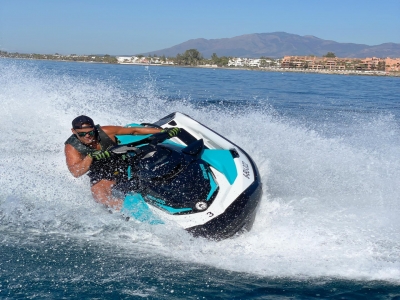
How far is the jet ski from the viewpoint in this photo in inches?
161

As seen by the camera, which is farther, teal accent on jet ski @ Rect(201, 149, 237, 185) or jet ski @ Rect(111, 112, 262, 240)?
teal accent on jet ski @ Rect(201, 149, 237, 185)

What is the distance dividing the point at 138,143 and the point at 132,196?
31.3 inches

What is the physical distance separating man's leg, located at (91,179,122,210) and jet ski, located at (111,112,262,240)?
15 centimetres

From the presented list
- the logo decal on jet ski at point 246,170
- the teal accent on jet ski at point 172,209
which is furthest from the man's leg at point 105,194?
the logo decal on jet ski at point 246,170

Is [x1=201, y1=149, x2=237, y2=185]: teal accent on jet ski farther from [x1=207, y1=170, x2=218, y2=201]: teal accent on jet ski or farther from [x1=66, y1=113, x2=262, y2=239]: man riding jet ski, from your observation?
[x1=207, y1=170, x2=218, y2=201]: teal accent on jet ski

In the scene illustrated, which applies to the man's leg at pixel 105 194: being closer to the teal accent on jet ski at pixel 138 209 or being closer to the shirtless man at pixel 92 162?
the shirtless man at pixel 92 162

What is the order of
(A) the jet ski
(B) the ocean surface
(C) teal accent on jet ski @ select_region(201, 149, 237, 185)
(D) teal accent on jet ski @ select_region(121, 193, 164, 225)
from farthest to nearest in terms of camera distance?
(C) teal accent on jet ski @ select_region(201, 149, 237, 185)
(D) teal accent on jet ski @ select_region(121, 193, 164, 225)
(A) the jet ski
(B) the ocean surface

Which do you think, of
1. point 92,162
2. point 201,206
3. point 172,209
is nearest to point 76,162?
point 92,162

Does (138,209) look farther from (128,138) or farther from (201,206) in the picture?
(128,138)

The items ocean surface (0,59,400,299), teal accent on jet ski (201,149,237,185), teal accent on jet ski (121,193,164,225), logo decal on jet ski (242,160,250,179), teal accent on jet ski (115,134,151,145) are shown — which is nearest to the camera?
ocean surface (0,59,400,299)

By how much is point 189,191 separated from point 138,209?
507 mm

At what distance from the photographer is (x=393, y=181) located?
238 inches

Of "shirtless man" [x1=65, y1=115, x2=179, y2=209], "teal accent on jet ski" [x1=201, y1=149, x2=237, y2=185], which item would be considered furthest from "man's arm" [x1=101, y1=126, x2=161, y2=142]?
"teal accent on jet ski" [x1=201, y1=149, x2=237, y2=185]

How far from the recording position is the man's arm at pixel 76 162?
446 centimetres
